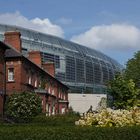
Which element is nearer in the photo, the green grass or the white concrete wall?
the green grass

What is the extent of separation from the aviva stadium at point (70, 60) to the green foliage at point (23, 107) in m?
49.1

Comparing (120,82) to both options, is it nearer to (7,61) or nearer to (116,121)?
(7,61)

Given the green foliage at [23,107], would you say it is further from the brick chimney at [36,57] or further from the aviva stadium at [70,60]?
the aviva stadium at [70,60]

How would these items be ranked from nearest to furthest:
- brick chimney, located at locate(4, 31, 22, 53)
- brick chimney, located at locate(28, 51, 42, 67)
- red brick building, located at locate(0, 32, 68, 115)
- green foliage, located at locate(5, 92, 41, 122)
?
green foliage, located at locate(5, 92, 41, 122) → red brick building, located at locate(0, 32, 68, 115) → brick chimney, located at locate(4, 31, 22, 53) → brick chimney, located at locate(28, 51, 42, 67)

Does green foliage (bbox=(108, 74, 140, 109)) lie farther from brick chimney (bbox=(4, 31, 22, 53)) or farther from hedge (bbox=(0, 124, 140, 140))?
hedge (bbox=(0, 124, 140, 140))

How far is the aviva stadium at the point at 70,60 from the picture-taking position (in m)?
97.6

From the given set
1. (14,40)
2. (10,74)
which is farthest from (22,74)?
(14,40)

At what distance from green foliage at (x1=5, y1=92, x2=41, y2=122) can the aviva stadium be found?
49125 mm

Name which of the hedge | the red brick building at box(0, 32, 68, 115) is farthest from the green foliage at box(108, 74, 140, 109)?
the hedge

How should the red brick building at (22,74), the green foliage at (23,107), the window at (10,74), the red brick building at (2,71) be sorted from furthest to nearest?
the window at (10,74)
the red brick building at (22,74)
the red brick building at (2,71)
the green foliage at (23,107)

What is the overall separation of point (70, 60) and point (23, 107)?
60.7 m

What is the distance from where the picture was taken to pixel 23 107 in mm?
41750

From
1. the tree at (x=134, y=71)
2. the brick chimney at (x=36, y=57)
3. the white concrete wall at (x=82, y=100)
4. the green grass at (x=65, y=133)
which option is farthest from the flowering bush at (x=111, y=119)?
the white concrete wall at (x=82, y=100)

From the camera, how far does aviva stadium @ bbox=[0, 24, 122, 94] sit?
97625 millimetres
